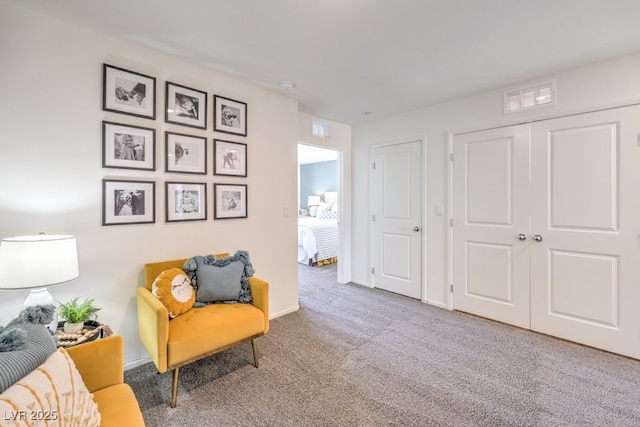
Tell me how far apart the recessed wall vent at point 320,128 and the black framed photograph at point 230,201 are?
1.41m

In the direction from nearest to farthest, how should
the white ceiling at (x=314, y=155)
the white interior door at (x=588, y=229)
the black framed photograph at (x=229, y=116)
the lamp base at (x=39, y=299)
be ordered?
the lamp base at (x=39, y=299) < the white interior door at (x=588, y=229) < the black framed photograph at (x=229, y=116) < the white ceiling at (x=314, y=155)

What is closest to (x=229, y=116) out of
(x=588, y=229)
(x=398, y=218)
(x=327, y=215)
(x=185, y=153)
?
(x=185, y=153)

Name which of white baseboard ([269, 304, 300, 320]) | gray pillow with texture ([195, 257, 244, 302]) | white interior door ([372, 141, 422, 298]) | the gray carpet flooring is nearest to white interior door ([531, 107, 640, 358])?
the gray carpet flooring

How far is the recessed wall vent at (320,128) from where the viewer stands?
376cm

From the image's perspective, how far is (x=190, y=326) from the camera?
6.19 feet

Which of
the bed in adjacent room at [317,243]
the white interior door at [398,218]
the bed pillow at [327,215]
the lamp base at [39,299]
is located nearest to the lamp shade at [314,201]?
the bed pillow at [327,215]

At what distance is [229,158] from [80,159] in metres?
1.09

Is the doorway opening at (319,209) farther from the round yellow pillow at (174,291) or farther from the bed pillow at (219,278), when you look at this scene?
the round yellow pillow at (174,291)

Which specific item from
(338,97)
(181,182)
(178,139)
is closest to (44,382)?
(181,182)

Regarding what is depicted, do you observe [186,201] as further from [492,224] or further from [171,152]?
[492,224]

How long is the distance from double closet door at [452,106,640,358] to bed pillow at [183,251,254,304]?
7.82 ft

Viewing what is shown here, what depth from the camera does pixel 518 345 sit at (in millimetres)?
2520

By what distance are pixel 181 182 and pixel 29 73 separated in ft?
3.55

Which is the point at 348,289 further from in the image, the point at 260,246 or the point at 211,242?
the point at 211,242
